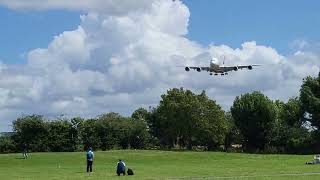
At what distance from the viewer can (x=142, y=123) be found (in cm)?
15100

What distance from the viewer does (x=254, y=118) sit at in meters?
140

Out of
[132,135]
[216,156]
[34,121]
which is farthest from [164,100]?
[216,156]

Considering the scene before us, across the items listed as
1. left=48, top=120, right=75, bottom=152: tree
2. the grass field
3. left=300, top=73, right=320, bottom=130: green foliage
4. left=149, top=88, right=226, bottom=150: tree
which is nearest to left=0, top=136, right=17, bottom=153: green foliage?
left=48, top=120, right=75, bottom=152: tree

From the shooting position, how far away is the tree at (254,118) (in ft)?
450

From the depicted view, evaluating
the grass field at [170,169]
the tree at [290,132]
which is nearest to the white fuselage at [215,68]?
the grass field at [170,169]

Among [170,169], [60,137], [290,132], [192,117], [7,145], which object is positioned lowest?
[170,169]

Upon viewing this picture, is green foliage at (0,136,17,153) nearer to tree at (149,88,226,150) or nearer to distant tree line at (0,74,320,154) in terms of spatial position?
distant tree line at (0,74,320,154)

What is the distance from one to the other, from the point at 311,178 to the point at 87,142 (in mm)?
105682

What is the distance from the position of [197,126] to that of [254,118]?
13928mm

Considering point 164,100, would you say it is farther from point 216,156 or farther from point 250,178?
point 250,178

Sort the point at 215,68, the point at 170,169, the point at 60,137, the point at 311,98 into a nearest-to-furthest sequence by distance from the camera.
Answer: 1. the point at 170,169
2. the point at 215,68
3. the point at 311,98
4. the point at 60,137

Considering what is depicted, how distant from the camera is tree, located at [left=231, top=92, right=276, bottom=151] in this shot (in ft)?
450

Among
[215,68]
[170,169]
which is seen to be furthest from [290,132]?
[170,169]

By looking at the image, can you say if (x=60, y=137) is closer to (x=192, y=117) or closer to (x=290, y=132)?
(x=192, y=117)
